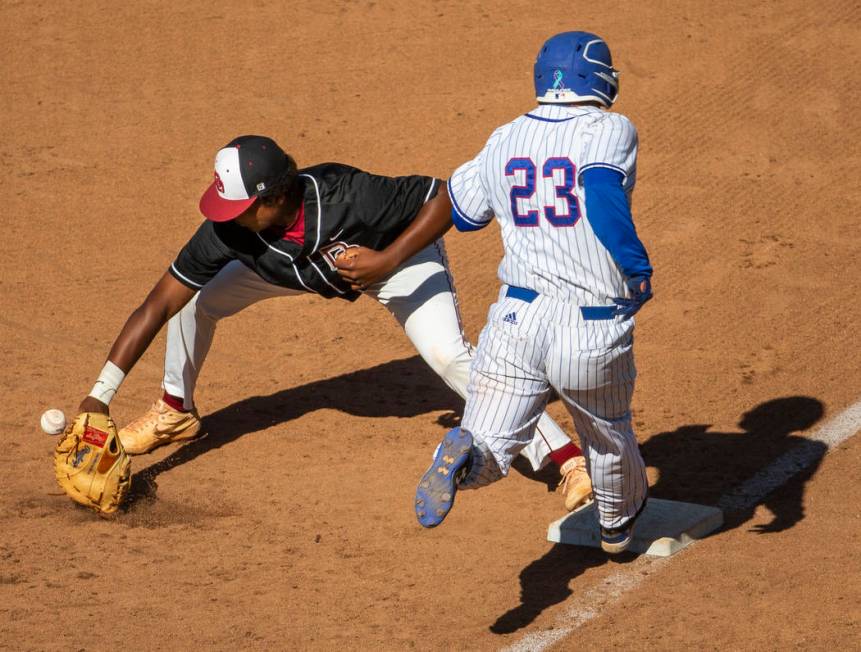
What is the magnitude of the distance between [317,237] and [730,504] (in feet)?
6.88

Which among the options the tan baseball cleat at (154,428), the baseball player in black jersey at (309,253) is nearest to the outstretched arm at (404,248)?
the baseball player in black jersey at (309,253)

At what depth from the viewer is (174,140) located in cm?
990

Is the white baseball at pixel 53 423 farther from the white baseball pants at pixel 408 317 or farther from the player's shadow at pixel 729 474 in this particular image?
the player's shadow at pixel 729 474

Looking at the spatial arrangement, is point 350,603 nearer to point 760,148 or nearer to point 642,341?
point 642,341

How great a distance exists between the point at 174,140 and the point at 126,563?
17.0ft

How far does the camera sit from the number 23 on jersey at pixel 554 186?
166 inches

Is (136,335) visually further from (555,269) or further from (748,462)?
(748,462)

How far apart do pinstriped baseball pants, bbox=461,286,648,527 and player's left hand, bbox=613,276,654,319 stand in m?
0.04

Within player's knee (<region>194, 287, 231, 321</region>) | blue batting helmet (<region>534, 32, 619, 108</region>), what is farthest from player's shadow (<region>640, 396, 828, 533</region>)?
player's knee (<region>194, 287, 231, 321</region>)

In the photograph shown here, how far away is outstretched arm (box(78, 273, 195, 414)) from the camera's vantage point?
18.7ft

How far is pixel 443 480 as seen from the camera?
421 centimetres

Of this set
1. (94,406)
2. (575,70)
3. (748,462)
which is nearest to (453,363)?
(748,462)

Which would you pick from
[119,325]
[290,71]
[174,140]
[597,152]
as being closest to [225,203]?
[597,152]

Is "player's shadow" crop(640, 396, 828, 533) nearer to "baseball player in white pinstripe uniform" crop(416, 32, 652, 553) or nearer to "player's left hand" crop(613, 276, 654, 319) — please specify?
"baseball player in white pinstripe uniform" crop(416, 32, 652, 553)
